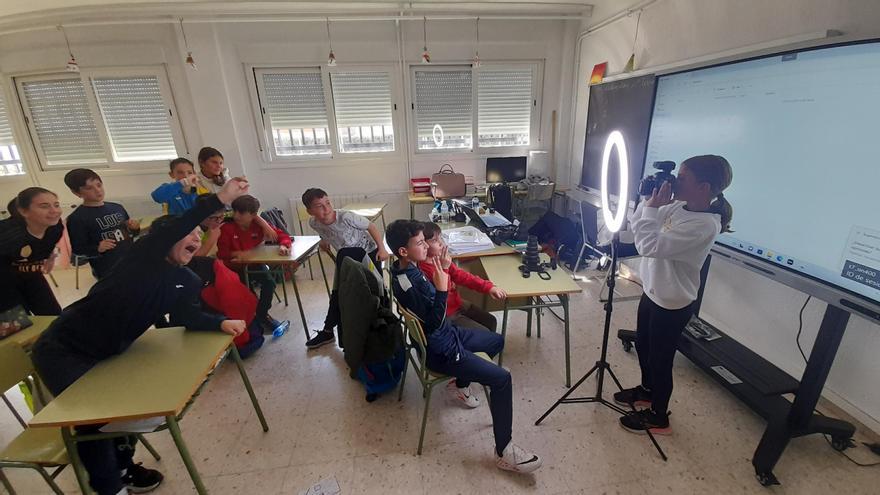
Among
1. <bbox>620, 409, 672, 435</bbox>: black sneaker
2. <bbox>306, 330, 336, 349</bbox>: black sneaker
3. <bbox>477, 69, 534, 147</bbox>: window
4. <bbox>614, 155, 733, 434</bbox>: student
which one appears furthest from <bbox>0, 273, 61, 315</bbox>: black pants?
<bbox>477, 69, 534, 147</bbox>: window

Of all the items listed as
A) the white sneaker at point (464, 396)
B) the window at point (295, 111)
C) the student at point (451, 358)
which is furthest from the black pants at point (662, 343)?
the window at point (295, 111)

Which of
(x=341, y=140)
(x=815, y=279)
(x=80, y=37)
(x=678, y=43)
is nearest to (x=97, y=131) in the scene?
(x=80, y=37)

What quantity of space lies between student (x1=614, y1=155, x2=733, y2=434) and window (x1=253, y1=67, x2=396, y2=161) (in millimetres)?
4026

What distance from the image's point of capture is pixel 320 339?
2768 mm

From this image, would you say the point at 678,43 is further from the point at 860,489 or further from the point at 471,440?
the point at 471,440

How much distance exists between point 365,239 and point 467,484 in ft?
5.78

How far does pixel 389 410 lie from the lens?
2.09 m

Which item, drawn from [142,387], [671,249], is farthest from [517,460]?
[142,387]

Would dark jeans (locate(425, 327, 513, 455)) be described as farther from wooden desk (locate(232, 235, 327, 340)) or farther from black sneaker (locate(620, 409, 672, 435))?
wooden desk (locate(232, 235, 327, 340))

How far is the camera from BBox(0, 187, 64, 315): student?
1930 mm

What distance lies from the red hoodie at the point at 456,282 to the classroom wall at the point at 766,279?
6.14 feet

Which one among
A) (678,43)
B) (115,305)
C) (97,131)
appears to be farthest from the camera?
(97,131)

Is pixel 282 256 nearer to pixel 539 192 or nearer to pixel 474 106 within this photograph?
pixel 539 192

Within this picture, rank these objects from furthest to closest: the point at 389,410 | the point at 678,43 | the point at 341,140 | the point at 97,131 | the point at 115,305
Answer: the point at 341,140 → the point at 97,131 → the point at 678,43 → the point at 389,410 → the point at 115,305
